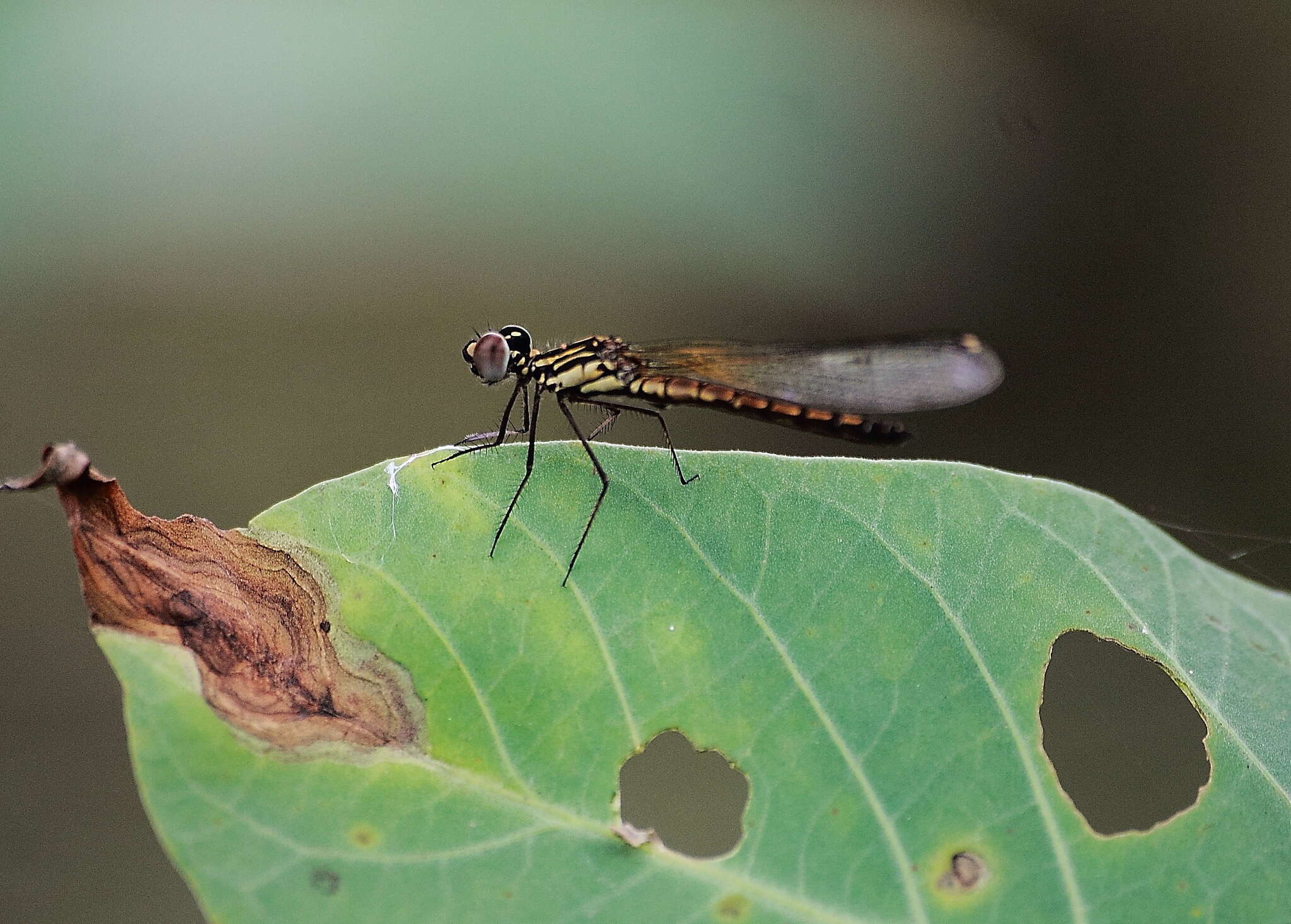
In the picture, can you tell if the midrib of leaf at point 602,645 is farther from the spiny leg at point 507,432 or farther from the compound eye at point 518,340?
the compound eye at point 518,340

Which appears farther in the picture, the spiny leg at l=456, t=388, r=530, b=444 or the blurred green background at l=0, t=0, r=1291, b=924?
the blurred green background at l=0, t=0, r=1291, b=924

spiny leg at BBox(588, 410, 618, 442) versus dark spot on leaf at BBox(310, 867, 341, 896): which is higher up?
spiny leg at BBox(588, 410, 618, 442)

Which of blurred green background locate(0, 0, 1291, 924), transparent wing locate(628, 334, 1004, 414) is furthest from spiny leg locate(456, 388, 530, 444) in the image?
blurred green background locate(0, 0, 1291, 924)

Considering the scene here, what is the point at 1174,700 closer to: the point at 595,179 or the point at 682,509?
the point at 595,179

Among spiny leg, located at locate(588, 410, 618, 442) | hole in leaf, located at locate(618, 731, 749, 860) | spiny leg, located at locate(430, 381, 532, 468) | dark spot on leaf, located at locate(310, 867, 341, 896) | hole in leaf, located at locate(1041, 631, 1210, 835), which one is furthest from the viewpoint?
hole in leaf, located at locate(618, 731, 749, 860)

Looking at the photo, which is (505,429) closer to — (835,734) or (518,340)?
(518,340)

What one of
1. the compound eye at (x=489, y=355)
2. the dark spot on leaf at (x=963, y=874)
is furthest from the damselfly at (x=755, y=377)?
the dark spot on leaf at (x=963, y=874)

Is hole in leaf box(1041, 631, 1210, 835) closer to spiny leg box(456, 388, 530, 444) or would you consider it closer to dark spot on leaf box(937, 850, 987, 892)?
spiny leg box(456, 388, 530, 444)
